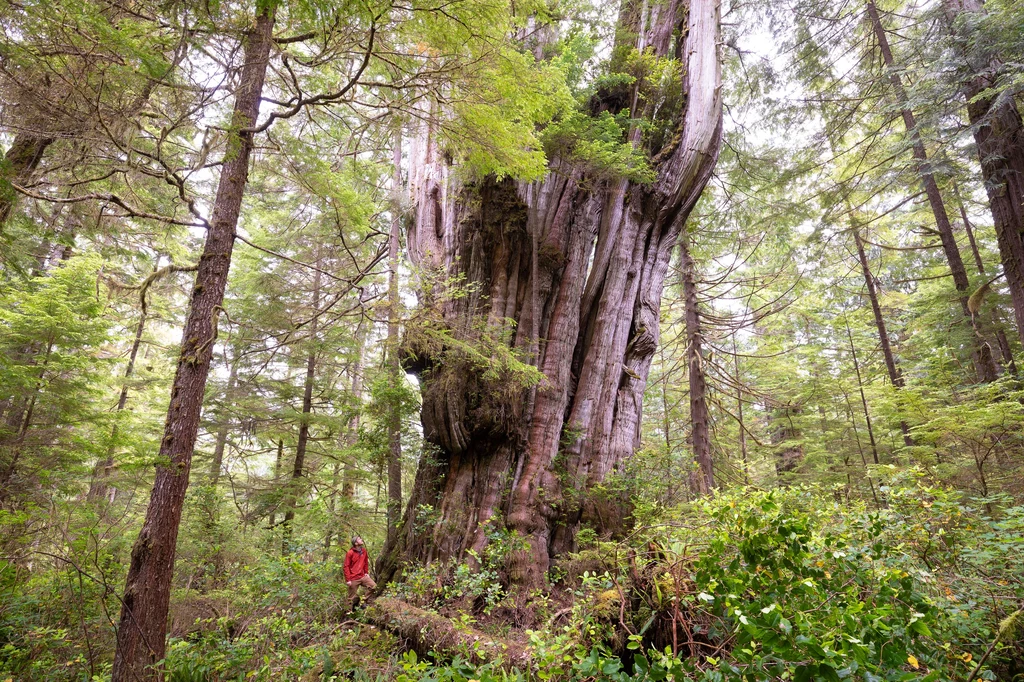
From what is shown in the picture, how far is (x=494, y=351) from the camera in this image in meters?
5.78

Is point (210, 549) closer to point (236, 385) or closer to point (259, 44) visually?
point (236, 385)

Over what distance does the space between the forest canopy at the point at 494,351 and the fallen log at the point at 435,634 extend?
51 mm

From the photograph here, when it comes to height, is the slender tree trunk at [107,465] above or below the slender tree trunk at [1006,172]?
below

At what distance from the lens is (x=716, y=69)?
331 inches

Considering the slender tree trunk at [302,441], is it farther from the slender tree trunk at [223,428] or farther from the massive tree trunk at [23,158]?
the massive tree trunk at [23,158]

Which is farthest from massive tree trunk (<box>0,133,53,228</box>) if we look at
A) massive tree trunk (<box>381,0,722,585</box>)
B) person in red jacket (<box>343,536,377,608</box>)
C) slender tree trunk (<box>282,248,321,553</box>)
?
person in red jacket (<box>343,536,377,608</box>)

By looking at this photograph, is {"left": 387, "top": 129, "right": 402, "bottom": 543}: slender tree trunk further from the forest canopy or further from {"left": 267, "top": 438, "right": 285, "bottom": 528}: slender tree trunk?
{"left": 267, "top": 438, "right": 285, "bottom": 528}: slender tree trunk

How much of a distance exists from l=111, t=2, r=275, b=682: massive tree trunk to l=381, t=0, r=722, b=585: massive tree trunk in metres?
2.35

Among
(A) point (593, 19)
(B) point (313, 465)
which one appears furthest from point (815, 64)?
(B) point (313, 465)

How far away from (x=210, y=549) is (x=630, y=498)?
6.97 metres

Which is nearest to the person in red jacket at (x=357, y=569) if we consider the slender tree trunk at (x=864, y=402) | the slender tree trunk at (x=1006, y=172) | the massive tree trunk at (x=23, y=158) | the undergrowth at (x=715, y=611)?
the undergrowth at (x=715, y=611)

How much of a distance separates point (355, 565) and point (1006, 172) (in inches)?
445

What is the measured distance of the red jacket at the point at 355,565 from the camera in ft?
21.5

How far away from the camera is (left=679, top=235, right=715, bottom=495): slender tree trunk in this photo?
9219mm
